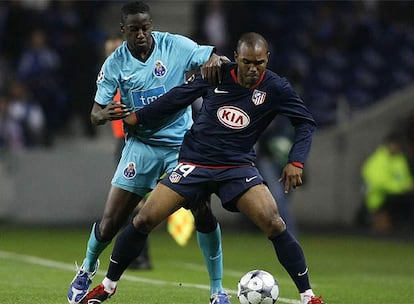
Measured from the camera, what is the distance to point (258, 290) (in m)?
8.33

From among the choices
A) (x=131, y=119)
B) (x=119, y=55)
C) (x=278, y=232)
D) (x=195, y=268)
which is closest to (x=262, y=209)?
(x=278, y=232)

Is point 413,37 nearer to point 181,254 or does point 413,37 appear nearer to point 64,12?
point 64,12

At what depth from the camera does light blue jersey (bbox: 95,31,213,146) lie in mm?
8961

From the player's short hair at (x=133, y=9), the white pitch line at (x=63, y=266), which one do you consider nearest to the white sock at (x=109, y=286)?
the white pitch line at (x=63, y=266)

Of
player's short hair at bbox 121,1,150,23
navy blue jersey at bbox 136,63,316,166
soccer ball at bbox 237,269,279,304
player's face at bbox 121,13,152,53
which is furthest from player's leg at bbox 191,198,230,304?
player's short hair at bbox 121,1,150,23

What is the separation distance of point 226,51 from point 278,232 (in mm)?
13035

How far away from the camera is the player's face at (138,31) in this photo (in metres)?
8.76

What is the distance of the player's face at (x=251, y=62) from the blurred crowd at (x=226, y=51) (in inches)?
448

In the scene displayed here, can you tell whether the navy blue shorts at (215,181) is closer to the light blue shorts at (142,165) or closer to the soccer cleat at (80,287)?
the light blue shorts at (142,165)

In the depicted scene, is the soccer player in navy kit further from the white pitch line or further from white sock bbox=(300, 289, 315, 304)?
the white pitch line

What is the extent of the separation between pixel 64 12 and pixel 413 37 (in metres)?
6.41

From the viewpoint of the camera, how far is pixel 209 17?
21547 mm

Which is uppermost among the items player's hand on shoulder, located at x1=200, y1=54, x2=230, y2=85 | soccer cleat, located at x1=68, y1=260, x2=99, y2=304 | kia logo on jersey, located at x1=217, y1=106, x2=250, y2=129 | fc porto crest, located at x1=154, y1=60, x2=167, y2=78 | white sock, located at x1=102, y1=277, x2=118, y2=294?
player's hand on shoulder, located at x1=200, y1=54, x2=230, y2=85

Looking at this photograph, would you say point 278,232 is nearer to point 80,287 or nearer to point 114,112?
point 114,112
